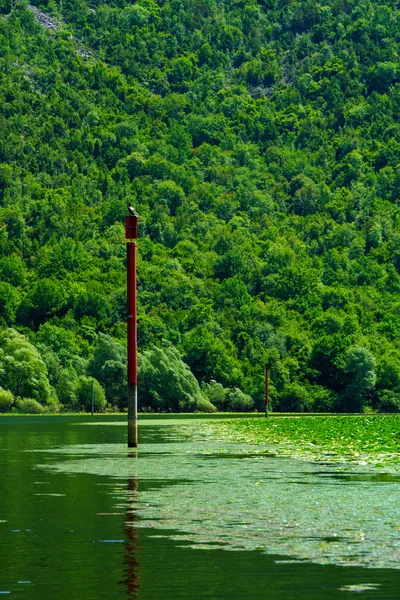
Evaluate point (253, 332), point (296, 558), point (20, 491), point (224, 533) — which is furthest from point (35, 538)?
point (253, 332)

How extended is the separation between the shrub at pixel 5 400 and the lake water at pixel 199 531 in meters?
87.6

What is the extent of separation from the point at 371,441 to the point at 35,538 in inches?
1331

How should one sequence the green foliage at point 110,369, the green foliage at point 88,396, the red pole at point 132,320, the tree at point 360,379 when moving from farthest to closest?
the tree at point 360,379 → the green foliage at point 110,369 → the green foliage at point 88,396 → the red pole at point 132,320

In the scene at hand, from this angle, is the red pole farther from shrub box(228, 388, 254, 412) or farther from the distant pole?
shrub box(228, 388, 254, 412)

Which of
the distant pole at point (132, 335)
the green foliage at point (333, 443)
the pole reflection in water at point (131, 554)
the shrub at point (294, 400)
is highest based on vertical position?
the shrub at point (294, 400)

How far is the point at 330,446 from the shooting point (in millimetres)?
50875

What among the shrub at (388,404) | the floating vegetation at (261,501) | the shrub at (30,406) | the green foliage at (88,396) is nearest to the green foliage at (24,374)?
the shrub at (30,406)

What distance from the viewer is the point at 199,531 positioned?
22781 millimetres

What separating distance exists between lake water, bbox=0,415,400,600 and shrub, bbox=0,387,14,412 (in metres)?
87.6

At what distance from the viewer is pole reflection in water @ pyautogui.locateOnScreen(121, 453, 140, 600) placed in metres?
17.4

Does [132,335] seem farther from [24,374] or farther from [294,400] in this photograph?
[294,400]

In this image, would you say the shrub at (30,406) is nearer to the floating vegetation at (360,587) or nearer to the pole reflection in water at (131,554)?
the pole reflection in water at (131,554)

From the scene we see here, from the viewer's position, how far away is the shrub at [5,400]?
126 meters

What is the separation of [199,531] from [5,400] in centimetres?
10566
